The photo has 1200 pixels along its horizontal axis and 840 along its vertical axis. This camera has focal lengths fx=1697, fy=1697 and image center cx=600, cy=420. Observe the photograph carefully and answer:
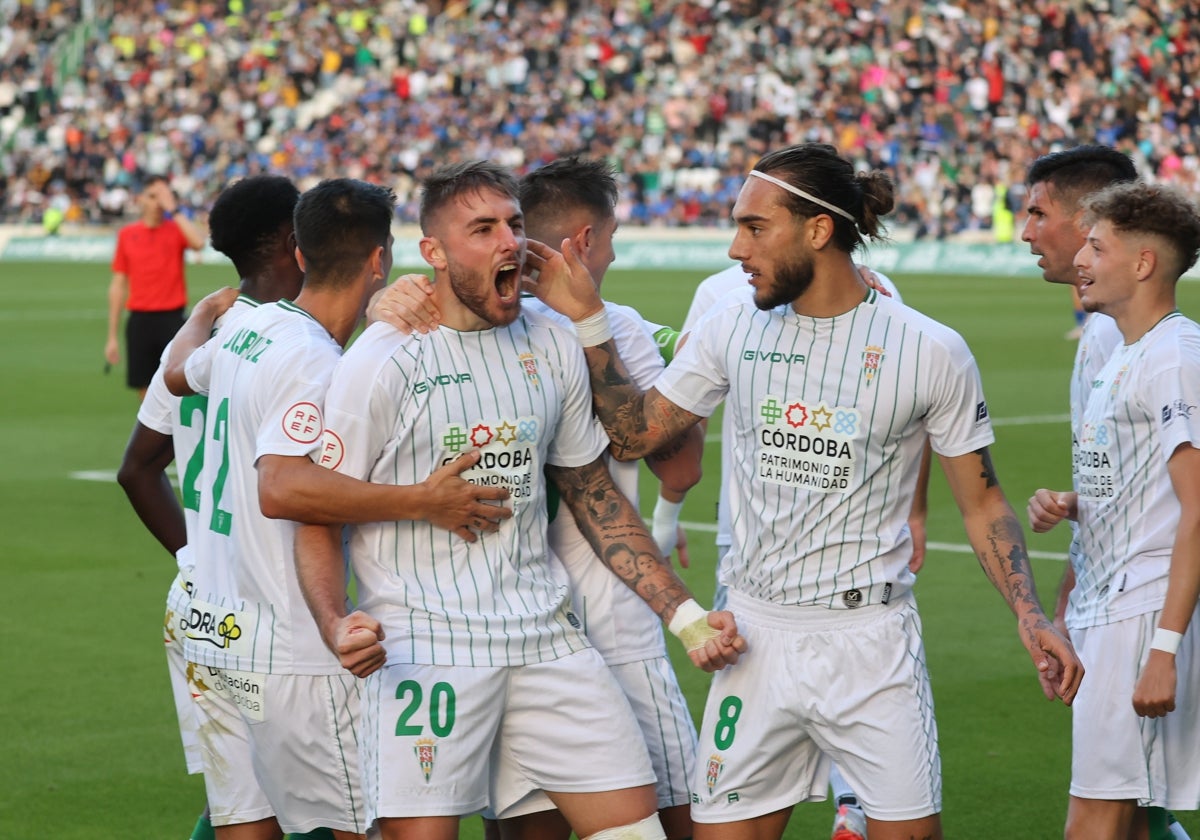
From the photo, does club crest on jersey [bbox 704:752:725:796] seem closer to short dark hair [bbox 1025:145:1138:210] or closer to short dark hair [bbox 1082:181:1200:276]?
short dark hair [bbox 1082:181:1200:276]

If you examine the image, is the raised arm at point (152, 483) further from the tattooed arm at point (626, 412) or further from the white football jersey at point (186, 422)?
the tattooed arm at point (626, 412)

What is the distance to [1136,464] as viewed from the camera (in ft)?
14.9

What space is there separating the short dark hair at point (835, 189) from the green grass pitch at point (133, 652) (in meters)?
2.54

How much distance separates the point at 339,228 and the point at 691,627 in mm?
1375

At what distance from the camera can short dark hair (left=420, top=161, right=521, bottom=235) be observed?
14.2 feet

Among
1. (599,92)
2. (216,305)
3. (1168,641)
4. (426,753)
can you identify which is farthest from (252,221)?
(599,92)

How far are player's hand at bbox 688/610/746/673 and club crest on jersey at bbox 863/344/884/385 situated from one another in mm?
713

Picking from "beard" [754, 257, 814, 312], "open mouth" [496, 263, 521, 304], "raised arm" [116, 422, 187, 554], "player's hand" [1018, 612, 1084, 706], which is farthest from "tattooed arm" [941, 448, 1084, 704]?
"raised arm" [116, 422, 187, 554]

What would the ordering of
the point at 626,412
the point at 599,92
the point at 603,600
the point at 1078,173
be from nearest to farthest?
the point at 626,412 < the point at 603,600 < the point at 1078,173 < the point at 599,92

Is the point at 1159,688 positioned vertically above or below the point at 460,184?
below

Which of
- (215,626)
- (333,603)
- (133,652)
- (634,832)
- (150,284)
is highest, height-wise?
(333,603)

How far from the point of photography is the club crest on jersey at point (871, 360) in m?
4.33

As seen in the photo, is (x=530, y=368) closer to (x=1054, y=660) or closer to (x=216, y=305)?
(x=216, y=305)

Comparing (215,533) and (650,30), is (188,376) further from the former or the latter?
(650,30)
